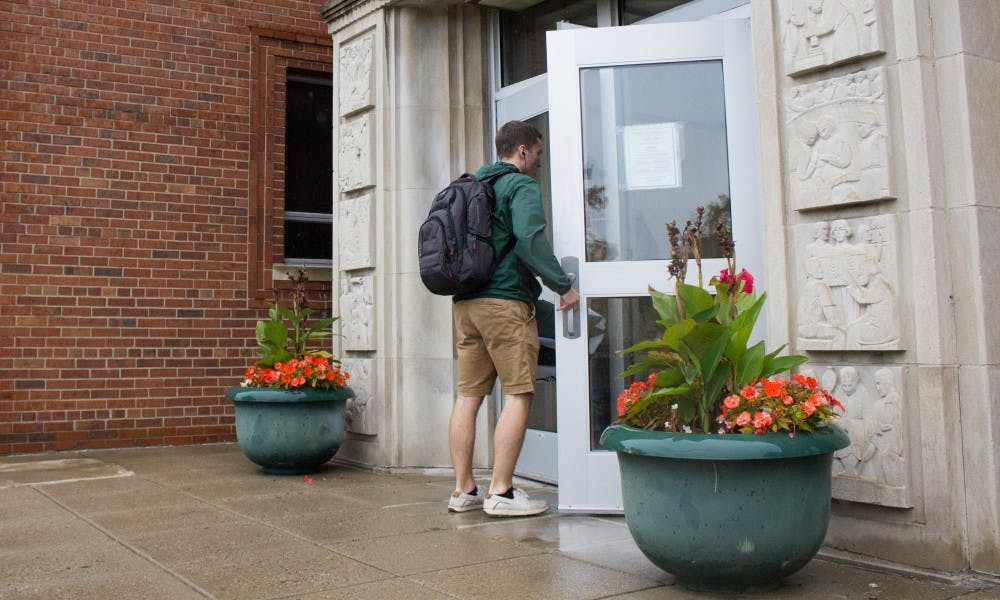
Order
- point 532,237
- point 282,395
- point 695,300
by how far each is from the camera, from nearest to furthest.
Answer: point 695,300 < point 532,237 < point 282,395

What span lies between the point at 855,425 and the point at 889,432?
0.50 ft

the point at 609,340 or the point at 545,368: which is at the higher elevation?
the point at 609,340

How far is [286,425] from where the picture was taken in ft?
19.9

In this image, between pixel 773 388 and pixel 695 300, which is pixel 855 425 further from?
pixel 695 300

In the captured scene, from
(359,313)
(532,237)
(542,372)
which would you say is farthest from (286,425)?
(532,237)

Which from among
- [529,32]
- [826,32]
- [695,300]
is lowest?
[695,300]

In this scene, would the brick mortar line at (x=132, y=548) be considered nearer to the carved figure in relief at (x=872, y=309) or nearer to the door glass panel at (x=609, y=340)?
the door glass panel at (x=609, y=340)

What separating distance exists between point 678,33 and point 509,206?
4.36 feet

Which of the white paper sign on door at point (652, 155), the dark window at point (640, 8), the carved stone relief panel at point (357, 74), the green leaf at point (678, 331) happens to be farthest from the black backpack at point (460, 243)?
the carved stone relief panel at point (357, 74)

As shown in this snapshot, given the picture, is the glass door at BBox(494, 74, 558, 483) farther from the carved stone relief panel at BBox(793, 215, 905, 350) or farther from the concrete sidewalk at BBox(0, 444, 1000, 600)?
the carved stone relief panel at BBox(793, 215, 905, 350)

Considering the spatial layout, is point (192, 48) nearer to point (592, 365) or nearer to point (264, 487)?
point (264, 487)

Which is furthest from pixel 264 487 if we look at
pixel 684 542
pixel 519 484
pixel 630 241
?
pixel 684 542

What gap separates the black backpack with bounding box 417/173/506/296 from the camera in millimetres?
4668

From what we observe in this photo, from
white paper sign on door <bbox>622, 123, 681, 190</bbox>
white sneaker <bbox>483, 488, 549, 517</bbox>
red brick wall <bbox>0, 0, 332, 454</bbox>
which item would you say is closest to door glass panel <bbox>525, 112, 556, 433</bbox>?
white paper sign on door <bbox>622, 123, 681, 190</bbox>
